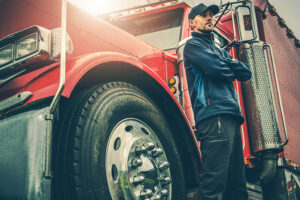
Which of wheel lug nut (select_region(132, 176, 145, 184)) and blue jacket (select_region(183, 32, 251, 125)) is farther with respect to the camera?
blue jacket (select_region(183, 32, 251, 125))

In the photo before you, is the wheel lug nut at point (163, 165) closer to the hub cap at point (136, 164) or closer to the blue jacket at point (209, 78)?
the hub cap at point (136, 164)

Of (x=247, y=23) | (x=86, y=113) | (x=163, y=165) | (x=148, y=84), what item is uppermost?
(x=247, y=23)

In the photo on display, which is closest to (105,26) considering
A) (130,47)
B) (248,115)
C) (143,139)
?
(130,47)

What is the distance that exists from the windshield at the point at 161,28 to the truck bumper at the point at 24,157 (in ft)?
6.85

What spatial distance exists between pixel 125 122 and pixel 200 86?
0.59 metres

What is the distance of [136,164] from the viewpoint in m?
1.80

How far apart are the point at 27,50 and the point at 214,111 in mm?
1146

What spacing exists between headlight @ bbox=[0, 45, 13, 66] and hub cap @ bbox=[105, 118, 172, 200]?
66 cm

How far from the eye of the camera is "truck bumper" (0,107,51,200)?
50.3 inches

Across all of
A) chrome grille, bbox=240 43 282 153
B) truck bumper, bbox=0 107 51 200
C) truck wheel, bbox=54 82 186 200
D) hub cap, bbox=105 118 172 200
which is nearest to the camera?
truck bumper, bbox=0 107 51 200

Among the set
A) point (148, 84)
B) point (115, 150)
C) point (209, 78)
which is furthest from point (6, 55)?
point (209, 78)

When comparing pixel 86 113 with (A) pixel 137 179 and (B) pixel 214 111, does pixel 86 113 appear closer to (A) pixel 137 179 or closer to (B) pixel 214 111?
(A) pixel 137 179

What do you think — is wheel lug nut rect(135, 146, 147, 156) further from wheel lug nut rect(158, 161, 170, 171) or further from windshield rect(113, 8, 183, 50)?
windshield rect(113, 8, 183, 50)

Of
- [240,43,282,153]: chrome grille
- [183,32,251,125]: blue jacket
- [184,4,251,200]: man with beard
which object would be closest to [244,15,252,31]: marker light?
[240,43,282,153]: chrome grille
